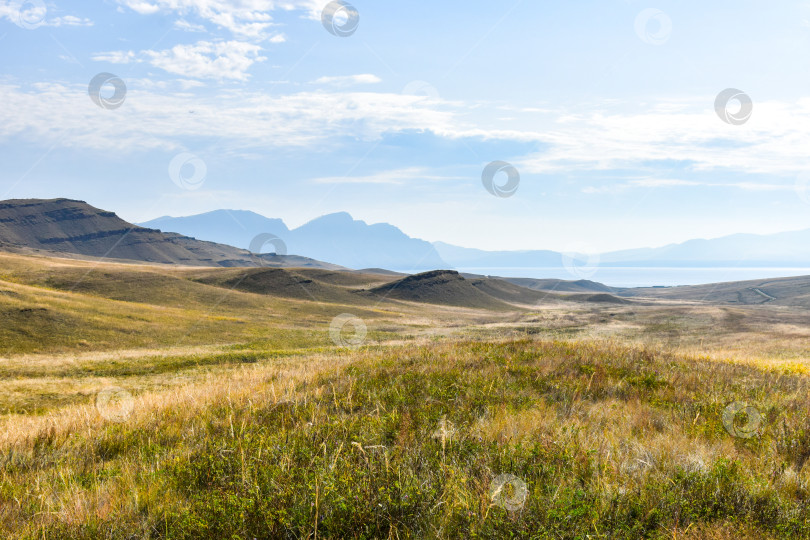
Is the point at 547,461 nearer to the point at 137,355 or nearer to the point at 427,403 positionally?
the point at 427,403

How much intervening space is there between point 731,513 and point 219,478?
4562 millimetres

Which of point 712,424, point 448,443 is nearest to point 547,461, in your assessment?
point 448,443

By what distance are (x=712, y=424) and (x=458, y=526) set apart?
15.4 feet

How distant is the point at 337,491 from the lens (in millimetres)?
3551

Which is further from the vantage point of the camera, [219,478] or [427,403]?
[427,403]

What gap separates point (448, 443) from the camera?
4.80 metres

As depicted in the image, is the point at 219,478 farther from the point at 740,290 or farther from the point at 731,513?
the point at 740,290

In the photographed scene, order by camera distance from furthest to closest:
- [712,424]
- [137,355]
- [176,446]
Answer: [137,355] → [712,424] → [176,446]

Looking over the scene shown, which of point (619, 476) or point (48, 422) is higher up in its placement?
point (619, 476)

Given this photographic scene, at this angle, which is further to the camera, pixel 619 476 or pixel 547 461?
pixel 547 461

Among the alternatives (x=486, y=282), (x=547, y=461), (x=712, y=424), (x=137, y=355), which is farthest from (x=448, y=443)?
(x=486, y=282)

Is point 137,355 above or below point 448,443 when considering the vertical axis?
below

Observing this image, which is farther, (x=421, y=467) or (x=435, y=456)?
(x=435, y=456)

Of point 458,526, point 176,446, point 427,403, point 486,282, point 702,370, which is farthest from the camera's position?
point 486,282
